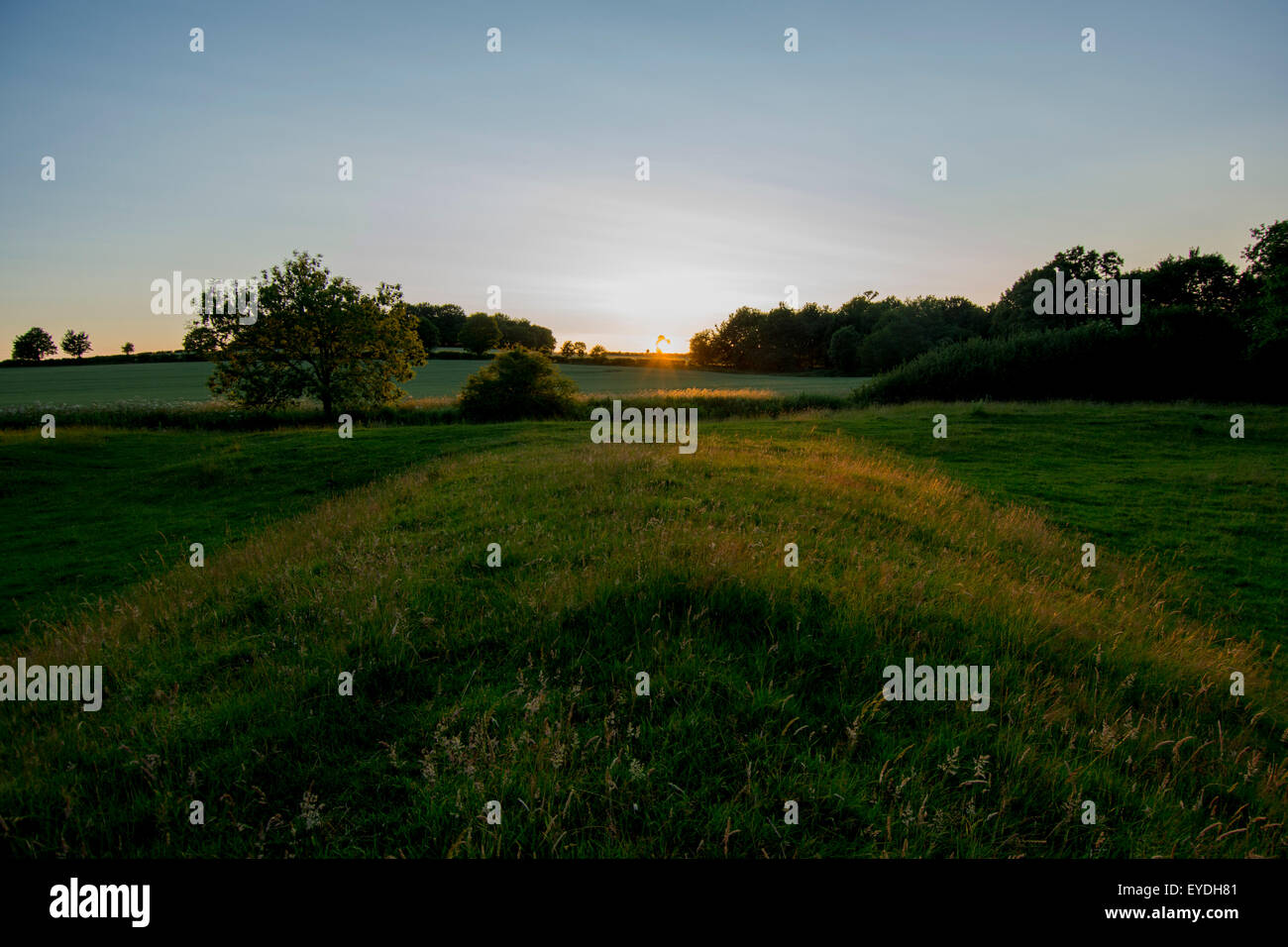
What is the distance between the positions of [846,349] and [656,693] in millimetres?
105378

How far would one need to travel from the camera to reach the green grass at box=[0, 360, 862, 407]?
55.2 meters

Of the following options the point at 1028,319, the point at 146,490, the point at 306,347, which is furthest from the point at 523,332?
the point at 146,490

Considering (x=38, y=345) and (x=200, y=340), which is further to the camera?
(x=38, y=345)

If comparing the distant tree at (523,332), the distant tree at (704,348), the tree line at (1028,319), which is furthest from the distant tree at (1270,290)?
the distant tree at (523,332)

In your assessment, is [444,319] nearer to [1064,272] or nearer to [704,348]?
[704,348]

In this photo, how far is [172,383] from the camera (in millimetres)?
66312

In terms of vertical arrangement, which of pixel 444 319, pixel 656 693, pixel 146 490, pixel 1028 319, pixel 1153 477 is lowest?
pixel 656 693

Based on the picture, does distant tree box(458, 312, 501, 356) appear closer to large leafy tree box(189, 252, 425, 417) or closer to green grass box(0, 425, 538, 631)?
large leafy tree box(189, 252, 425, 417)

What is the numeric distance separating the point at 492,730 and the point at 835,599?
3.73m

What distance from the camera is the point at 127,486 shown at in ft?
70.0

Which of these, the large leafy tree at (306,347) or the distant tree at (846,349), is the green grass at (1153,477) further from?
the distant tree at (846,349)
